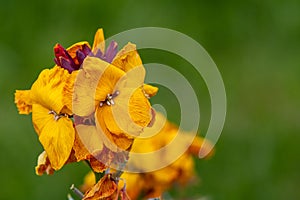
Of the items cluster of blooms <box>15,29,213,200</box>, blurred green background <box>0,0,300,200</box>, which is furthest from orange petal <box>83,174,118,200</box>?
blurred green background <box>0,0,300,200</box>

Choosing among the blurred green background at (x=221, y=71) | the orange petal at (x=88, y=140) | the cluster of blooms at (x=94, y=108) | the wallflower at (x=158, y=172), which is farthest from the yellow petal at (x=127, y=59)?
the blurred green background at (x=221, y=71)

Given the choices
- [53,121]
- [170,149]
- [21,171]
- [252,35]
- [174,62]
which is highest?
[252,35]

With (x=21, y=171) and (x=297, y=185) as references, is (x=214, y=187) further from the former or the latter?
(x=21, y=171)

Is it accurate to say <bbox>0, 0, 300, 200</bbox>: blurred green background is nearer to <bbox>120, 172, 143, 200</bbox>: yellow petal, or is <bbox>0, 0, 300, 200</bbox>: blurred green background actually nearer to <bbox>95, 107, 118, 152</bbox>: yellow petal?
<bbox>120, 172, 143, 200</bbox>: yellow petal

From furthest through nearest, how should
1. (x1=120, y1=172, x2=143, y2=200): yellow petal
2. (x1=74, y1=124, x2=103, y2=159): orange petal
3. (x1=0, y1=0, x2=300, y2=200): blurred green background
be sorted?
(x1=0, y1=0, x2=300, y2=200): blurred green background → (x1=120, y1=172, x2=143, y2=200): yellow petal → (x1=74, y1=124, x2=103, y2=159): orange petal

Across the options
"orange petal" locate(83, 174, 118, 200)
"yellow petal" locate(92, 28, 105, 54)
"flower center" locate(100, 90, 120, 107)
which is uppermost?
"yellow petal" locate(92, 28, 105, 54)

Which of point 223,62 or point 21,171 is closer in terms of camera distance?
point 21,171

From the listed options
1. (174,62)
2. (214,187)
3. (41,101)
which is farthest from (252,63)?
(41,101)
